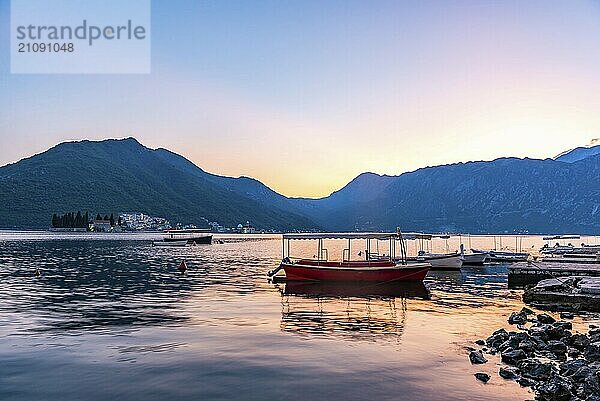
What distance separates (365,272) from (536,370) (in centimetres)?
3155

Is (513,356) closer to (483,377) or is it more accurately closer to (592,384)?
(483,377)

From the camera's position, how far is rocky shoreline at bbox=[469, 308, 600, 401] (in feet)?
51.5

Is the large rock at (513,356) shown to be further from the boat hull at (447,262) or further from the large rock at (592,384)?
the boat hull at (447,262)

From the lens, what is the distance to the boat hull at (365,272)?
4956 centimetres

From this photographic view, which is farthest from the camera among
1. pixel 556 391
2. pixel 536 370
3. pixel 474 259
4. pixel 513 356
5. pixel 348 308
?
pixel 474 259

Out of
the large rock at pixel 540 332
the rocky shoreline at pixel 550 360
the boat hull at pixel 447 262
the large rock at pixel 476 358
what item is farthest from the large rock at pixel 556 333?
the boat hull at pixel 447 262

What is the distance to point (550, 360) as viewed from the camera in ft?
65.8

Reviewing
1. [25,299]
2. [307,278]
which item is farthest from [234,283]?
[25,299]

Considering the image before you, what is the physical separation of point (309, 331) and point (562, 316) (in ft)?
51.3

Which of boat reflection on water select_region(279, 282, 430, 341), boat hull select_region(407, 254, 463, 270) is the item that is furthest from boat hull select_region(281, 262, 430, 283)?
boat hull select_region(407, 254, 463, 270)

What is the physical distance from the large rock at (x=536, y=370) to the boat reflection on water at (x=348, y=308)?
731 cm

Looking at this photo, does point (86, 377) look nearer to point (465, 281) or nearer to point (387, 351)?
point (387, 351)

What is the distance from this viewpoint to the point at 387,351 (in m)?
22.6

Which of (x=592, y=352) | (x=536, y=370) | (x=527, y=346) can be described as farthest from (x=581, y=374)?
(x=527, y=346)
